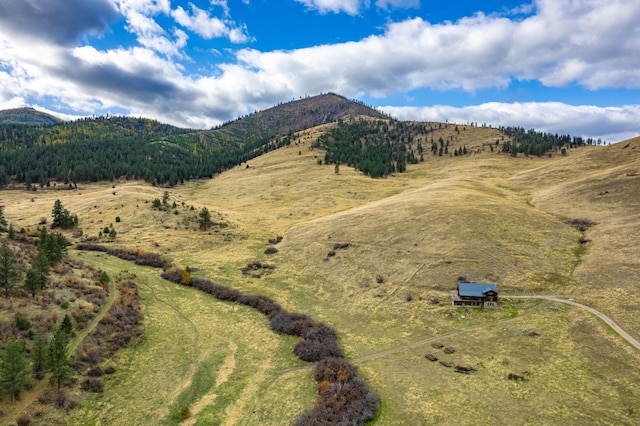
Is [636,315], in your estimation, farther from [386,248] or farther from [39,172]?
[39,172]

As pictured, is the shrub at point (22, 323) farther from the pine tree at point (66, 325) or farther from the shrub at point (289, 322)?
the shrub at point (289, 322)

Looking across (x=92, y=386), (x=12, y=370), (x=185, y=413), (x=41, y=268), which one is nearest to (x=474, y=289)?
(x=185, y=413)

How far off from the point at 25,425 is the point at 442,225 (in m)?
71.3

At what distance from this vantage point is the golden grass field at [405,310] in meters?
32.7

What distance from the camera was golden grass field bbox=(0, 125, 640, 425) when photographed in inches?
1288

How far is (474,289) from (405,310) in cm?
1064

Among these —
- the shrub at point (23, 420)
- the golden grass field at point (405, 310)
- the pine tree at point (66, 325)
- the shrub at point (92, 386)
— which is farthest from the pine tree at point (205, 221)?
the shrub at point (23, 420)

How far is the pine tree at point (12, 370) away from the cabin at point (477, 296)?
167 feet

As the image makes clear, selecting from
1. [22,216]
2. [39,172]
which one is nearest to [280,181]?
[22,216]

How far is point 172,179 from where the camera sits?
188 metres

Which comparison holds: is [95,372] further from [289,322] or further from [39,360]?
[289,322]

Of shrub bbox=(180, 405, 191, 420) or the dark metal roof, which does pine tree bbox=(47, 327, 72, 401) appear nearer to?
shrub bbox=(180, 405, 191, 420)

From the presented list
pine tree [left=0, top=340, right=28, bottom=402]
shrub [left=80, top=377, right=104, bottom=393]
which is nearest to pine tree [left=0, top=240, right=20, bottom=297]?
pine tree [left=0, top=340, right=28, bottom=402]

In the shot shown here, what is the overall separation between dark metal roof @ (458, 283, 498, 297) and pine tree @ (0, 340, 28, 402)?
51269 millimetres
